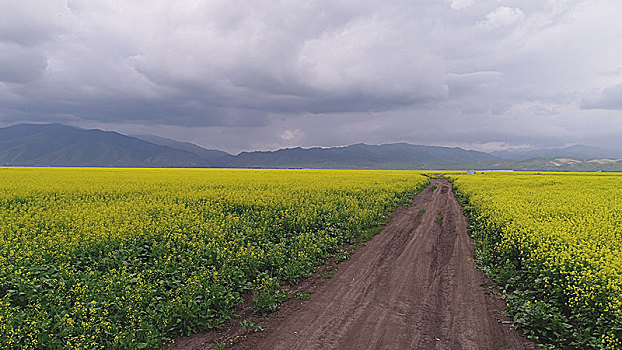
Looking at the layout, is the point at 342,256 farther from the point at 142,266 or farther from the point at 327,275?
the point at 142,266

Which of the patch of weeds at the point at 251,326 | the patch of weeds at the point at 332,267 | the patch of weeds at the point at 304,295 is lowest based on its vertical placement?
the patch of weeds at the point at 251,326

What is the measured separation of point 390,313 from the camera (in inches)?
334

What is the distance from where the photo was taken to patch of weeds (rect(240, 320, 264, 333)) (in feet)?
25.6

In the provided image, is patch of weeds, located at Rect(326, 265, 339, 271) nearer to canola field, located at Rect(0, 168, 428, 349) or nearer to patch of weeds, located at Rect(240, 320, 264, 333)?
canola field, located at Rect(0, 168, 428, 349)

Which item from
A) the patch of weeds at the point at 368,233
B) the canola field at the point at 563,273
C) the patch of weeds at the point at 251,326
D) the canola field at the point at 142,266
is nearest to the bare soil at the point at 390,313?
the patch of weeds at the point at 251,326

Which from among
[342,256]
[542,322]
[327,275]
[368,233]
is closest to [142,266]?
[327,275]

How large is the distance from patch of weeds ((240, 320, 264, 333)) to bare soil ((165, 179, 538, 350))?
12cm

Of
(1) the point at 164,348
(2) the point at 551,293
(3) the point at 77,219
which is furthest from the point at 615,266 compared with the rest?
(3) the point at 77,219

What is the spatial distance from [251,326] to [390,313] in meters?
3.49

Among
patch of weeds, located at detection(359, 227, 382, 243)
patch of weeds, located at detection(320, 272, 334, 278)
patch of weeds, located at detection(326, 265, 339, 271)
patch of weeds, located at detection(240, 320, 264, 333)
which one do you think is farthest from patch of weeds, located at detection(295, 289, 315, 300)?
patch of weeds, located at detection(359, 227, 382, 243)

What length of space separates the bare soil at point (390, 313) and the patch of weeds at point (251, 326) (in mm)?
116

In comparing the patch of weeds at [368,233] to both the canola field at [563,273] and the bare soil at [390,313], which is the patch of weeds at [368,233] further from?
the canola field at [563,273]

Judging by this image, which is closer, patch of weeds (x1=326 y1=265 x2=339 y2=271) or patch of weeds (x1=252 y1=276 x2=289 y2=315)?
patch of weeds (x1=252 y1=276 x2=289 y2=315)

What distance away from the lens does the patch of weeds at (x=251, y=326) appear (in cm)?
779
